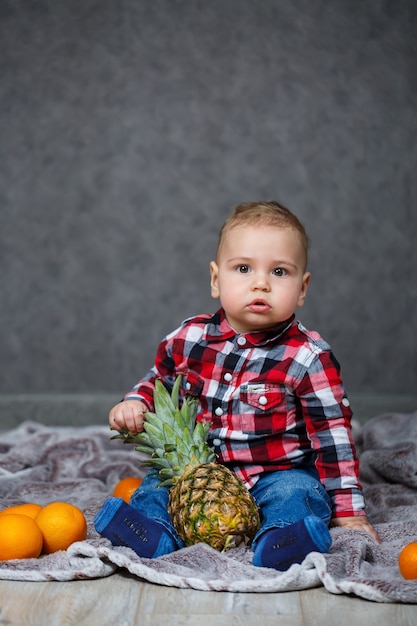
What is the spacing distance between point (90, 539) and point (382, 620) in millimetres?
685

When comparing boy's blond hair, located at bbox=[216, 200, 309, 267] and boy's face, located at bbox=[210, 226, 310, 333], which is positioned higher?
boy's blond hair, located at bbox=[216, 200, 309, 267]

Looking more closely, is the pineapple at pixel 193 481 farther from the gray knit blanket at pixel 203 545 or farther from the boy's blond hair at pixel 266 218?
the boy's blond hair at pixel 266 218

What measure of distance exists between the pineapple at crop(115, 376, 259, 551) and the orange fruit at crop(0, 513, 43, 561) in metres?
0.30

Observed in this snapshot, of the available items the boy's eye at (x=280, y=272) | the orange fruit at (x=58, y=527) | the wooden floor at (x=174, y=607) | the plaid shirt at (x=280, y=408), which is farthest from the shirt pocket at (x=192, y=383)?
the wooden floor at (x=174, y=607)

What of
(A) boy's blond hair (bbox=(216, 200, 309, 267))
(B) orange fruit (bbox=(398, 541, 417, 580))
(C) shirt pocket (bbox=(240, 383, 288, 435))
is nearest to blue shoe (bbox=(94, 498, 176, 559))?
(C) shirt pocket (bbox=(240, 383, 288, 435))

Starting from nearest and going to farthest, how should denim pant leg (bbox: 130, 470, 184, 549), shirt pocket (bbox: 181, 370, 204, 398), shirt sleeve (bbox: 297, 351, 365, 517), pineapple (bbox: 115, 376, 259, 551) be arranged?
1. pineapple (bbox: 115, 376, 259, 551)
2. denim pant leg (bbox: 130, 470, 184, 549)
3. shirt sleeve (bbox: 297, 351, 365, 517)
4. shirt pocket (bbox: 181, 370, 204, 398)

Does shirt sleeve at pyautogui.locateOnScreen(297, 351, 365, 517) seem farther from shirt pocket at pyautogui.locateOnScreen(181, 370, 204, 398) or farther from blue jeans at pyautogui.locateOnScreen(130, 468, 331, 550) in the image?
shirt pocket at pyautogui.locateOnScreen(181, 370, 204, 398)

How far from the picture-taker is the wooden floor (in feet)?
4.53

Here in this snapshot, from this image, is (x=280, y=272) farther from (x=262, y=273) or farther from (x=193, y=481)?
(x=193, y=481)

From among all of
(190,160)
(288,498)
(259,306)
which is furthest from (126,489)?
(190,160)

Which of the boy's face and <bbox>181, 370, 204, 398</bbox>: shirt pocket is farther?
<bbox>181, 370, 204, 398</bbox>: shirt pocket

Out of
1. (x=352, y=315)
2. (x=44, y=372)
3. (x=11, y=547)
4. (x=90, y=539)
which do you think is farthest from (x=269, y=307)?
(x=44, y=372)

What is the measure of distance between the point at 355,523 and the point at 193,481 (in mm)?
432

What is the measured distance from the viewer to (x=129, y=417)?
6.46 ft
